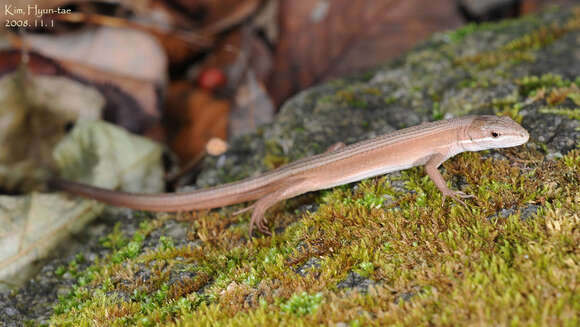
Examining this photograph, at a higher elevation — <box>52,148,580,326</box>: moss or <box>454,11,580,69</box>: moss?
<box>454,11,580,69</box>: moss

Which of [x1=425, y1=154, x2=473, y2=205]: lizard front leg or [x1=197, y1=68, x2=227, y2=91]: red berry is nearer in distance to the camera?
[x1=425, y1=154, x2=473, y2=205]: lizard front leg

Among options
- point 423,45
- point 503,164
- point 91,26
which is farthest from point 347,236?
point 91,26

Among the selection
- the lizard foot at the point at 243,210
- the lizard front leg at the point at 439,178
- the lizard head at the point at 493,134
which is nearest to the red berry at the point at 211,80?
the lizard foot at the point at 243,210

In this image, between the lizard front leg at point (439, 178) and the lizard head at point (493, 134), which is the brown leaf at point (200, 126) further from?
the lizard head at point (493, 134)

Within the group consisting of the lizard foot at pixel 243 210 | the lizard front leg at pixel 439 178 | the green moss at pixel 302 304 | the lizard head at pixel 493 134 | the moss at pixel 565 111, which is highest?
the moss at pixel 565 111

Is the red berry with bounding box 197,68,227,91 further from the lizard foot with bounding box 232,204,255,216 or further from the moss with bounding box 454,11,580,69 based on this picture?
the moss with bounding box 454,11,580,69

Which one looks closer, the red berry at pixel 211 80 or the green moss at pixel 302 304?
the green moss at pixel 302 304

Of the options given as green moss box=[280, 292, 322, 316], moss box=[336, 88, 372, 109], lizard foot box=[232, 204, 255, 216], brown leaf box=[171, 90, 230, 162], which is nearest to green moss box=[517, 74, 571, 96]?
moss box=[336, 88, 372, 109]
